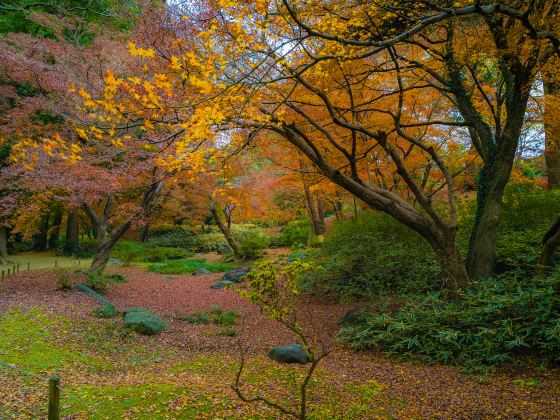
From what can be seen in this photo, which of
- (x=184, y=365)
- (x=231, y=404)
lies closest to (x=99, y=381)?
(x=184, y=365)

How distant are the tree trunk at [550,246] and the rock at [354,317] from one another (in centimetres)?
284

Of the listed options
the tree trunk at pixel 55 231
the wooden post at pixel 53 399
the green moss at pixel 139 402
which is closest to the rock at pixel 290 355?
the green moss at pixel 139 402

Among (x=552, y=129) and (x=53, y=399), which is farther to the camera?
(x=552, y=129)

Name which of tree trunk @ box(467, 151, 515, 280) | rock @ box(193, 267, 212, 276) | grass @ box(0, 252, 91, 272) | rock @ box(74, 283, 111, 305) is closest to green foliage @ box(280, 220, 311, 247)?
rock @ box(193, 267, 212, 276)

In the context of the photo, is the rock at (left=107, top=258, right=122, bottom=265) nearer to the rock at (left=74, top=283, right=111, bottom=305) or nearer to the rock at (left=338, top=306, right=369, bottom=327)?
the rock at (left=74, top=283, right=111, bottom=305)

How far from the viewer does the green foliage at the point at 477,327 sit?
5266 millimetres

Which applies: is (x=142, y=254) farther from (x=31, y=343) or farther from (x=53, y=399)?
(x=53, y=399)

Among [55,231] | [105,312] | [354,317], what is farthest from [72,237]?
[354,317]

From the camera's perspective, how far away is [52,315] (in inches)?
286

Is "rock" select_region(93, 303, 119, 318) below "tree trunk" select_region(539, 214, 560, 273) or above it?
below

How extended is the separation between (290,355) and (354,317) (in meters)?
1.91

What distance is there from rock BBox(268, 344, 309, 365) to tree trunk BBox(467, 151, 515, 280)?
11.0ft

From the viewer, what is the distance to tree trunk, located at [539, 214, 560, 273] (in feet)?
20.0

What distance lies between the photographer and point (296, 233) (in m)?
23.9
